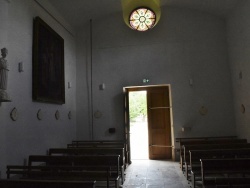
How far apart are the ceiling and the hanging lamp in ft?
1.21

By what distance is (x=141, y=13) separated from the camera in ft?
21.5

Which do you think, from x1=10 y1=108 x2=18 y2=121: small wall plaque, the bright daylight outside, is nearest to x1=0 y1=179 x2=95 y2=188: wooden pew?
x1=10 y1=108 x2=18 y2=121: small wall plaque

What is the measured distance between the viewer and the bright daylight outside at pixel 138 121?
712 centimetres

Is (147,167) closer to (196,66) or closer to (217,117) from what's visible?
(217,117)

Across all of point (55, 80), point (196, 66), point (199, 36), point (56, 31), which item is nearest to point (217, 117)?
point (196, 66)

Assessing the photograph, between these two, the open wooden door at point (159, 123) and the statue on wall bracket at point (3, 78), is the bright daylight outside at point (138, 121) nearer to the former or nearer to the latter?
the open wooden door at point (159, 123)

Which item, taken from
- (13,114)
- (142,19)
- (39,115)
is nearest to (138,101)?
(142,19)

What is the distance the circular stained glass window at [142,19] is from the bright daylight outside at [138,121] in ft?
6.57

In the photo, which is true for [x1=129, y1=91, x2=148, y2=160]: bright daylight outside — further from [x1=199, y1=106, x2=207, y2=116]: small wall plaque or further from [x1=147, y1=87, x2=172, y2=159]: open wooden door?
[x1=199, y1=106, x2=207, y2=116]: small wall plaque

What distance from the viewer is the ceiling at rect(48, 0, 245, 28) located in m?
5.88

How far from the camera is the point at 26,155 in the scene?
404 centimetres

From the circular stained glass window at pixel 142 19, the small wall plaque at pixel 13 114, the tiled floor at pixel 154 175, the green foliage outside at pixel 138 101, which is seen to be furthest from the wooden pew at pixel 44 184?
the circular stained glass window at pixel 142 19

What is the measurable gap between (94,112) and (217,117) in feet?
12.1

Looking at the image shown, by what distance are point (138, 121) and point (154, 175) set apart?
422cm
